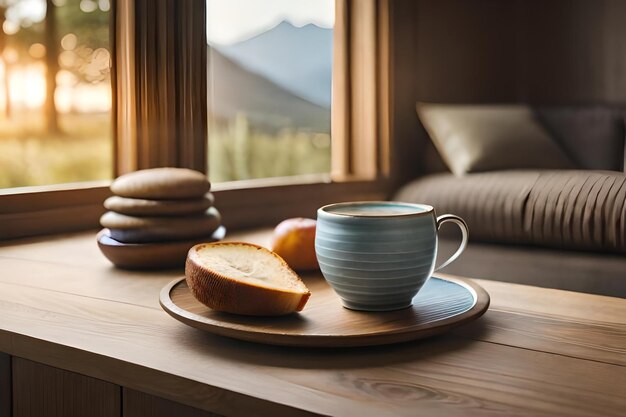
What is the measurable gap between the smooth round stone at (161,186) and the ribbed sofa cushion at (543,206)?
1222 millimetres

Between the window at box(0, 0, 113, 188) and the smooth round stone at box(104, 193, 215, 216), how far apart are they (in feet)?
1.84

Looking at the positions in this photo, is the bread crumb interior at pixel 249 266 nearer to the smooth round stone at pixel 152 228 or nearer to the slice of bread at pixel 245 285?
the slice of bread at pixel 245 285

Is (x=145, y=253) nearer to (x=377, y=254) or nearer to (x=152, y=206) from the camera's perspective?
(x=152, y=206)

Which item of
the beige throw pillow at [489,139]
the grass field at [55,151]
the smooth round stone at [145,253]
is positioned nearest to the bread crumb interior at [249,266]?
the smooth round stone at [145,253]

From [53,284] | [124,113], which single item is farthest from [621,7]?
[53,284]

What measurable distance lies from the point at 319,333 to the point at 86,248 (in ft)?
2.61

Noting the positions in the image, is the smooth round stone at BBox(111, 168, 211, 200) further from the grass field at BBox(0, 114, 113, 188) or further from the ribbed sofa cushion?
the ribbed sofa cushion

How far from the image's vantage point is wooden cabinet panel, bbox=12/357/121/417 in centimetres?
71

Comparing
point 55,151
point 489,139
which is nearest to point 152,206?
point 55,151

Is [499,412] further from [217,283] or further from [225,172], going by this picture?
[225,172]

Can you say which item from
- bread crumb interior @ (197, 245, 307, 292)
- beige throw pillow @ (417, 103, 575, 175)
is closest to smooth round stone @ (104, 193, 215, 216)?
bread crumb interior @ (197, 245, 307, 292)

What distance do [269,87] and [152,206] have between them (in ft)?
4.34

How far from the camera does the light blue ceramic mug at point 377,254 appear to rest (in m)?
0.75

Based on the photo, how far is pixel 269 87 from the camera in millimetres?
2406
